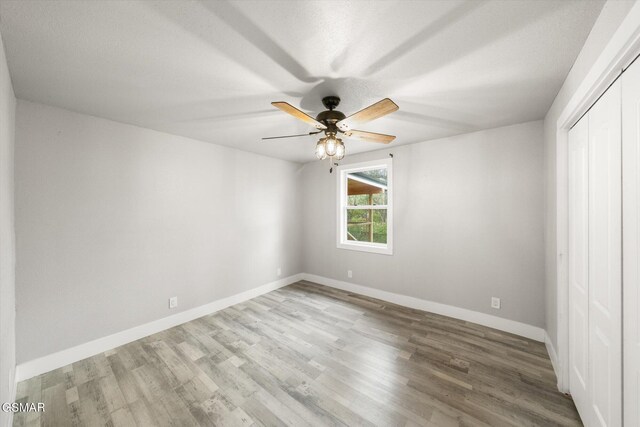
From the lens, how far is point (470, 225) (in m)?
3.03

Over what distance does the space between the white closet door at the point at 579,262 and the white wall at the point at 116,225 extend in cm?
378

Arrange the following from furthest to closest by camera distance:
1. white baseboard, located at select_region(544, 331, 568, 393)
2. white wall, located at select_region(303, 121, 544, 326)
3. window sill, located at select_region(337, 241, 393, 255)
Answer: window sill, located at select_region(337, 241, 393, 255)
white wall, located at select_region(303, 121, 544, 326)
white baseboard, located at select_region(544, 331, 568, 393)

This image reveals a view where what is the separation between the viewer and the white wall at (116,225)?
2094 millimetres

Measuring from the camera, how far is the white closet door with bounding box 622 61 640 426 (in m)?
0.99

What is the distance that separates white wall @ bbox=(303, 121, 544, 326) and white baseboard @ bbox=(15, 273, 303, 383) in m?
2.32

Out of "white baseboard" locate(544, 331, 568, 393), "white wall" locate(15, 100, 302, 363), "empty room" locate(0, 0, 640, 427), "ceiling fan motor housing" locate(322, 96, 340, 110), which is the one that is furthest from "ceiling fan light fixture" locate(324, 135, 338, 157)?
"white baseboard" locate(544, 331, 568, 393)

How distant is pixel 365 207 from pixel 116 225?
343cm

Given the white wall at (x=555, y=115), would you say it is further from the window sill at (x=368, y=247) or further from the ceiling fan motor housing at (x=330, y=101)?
the window sill at (x=368, y=247)

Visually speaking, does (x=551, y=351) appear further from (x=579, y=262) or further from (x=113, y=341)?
(x=113, y=341)

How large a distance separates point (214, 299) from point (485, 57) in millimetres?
3997

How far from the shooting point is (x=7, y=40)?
1.34 m

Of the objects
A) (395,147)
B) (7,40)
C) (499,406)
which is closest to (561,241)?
(499,406)

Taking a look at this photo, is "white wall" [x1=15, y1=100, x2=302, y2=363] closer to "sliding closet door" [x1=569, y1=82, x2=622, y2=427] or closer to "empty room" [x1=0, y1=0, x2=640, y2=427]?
"empty room" [x1=0, y1=0, x2=640, y2=427]

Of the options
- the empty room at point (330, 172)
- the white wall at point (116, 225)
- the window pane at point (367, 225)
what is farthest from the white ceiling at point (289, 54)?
the window pane at point (367, 225)
